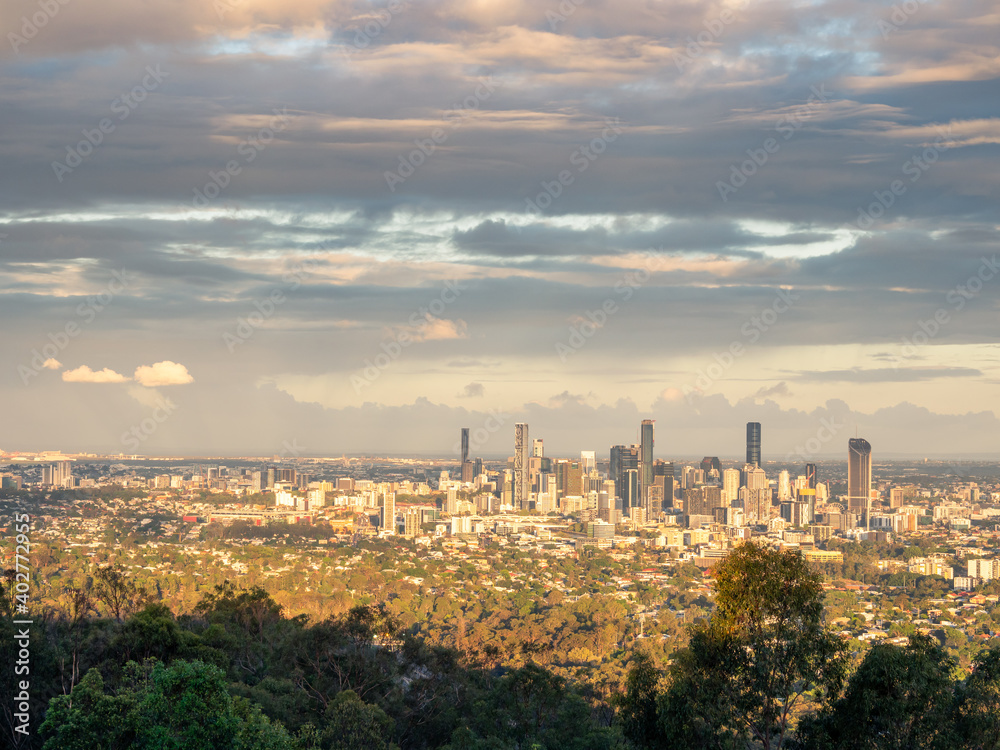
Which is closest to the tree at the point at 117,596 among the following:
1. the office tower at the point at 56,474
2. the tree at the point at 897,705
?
the tree at the point at 897,705

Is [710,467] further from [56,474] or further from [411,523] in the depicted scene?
[56,474]

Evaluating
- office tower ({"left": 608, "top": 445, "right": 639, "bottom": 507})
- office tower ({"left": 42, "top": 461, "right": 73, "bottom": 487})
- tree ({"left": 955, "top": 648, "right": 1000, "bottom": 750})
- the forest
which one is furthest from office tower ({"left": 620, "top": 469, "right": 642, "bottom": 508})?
tree ({"left": 955, "top": 648, "right": 1000, "bottom": 750})

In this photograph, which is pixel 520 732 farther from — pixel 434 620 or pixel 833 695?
pixel 434 620

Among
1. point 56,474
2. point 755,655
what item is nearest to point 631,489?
point 56,474

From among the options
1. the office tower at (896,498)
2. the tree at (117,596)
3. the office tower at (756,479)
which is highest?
the tree at (117,596)

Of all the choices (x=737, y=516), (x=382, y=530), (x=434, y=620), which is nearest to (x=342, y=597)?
(x=434, y=620)

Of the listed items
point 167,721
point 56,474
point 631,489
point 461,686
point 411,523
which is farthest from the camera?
point 631,489

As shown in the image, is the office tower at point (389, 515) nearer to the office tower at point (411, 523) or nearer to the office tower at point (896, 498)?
the office tower at point (411, 523)
